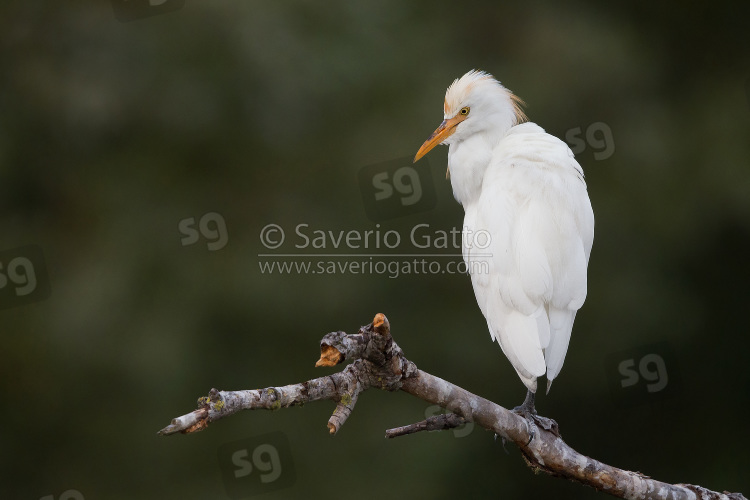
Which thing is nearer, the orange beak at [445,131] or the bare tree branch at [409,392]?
the bare tree branch at [409,392]

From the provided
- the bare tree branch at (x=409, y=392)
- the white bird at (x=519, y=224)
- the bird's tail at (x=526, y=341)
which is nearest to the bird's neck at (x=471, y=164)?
the white bird at (x=519, y=224)

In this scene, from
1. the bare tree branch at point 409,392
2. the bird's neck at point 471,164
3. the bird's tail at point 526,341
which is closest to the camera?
the bare tree branch at point 409,392

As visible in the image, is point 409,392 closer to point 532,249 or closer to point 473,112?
point 532,249

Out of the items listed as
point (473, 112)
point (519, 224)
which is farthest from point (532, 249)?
point (473, 112)

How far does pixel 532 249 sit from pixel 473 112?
2.04 feet

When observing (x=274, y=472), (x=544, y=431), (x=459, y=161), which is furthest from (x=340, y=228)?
(x=544, y=431)

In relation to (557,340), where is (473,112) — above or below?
above

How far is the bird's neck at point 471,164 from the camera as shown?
108 inches

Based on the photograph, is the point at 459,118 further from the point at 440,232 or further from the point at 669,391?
the point at 669,391

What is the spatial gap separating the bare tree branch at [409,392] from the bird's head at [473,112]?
41.1 inches

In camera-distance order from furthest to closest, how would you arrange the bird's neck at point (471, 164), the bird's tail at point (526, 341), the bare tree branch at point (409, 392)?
the bird's neck at point (471, 164) → the bird's tail at point (526, 341) → the bare tree branch at point (409, 392)

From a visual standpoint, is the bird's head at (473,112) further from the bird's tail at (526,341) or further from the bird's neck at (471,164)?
the bird's tail at (526,341)

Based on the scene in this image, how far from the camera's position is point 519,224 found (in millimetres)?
2467

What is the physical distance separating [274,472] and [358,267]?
1.10 m
